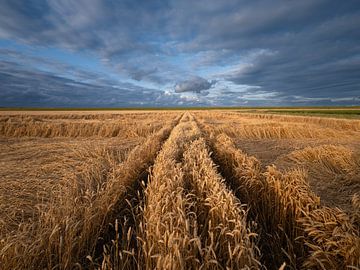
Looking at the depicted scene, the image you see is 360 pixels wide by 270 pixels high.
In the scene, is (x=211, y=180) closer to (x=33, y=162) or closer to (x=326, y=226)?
(x=326, y=226)

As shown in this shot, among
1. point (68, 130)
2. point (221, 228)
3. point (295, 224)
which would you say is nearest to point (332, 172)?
point (295, 224)

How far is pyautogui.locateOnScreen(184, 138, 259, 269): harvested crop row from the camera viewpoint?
2479 millimetres

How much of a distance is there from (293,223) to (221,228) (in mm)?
1680

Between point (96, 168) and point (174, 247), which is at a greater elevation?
point (174, 247)

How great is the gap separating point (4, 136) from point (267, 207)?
578 inches

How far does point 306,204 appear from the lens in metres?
4.09

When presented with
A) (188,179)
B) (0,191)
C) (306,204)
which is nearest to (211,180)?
(188,179)

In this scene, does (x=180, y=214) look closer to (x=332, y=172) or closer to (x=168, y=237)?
(x=168, y=237)

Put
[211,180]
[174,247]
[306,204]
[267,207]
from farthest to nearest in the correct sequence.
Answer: [267,207]
[211,180]
[306,204]
[174,247]

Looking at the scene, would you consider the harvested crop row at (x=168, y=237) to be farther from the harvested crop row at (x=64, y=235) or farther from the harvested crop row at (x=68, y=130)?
the harvested crop row at (x=68, y=130)

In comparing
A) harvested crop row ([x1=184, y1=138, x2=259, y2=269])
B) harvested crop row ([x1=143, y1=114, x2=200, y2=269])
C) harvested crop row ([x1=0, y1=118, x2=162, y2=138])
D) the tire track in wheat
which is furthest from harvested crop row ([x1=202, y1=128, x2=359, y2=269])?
harvested crop row ([x1=0, y1=118, x2=162, y2=138])

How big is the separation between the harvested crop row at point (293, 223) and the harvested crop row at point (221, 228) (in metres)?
0.56

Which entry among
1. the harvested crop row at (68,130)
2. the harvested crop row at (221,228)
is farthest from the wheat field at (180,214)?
the harvested crop row at (68,130)

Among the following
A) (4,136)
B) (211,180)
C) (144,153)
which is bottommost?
(4,136)
